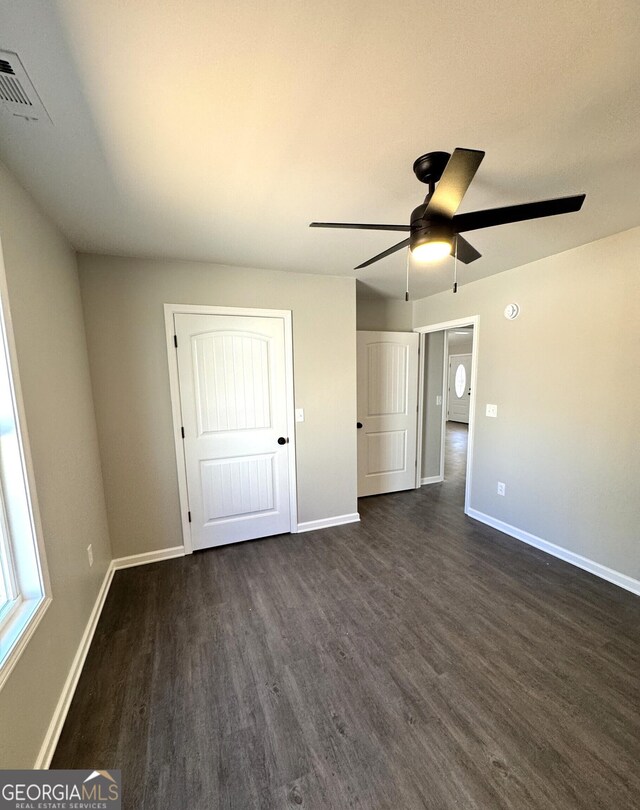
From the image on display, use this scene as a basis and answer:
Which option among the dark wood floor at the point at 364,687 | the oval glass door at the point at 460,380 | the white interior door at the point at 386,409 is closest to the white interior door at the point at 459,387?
the oval glass door at the point at 460,380

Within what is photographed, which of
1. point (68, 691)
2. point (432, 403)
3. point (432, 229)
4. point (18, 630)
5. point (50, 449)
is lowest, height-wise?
point (68, 691)

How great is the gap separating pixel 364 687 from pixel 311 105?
246 cm

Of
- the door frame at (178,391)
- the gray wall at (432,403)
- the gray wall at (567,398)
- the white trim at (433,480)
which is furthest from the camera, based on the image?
the white trim at (433,480)

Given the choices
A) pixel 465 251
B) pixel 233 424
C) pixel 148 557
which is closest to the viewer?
pixel 465 251

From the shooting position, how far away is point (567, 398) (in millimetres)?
2557

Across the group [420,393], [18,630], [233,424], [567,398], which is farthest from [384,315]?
[18,630]

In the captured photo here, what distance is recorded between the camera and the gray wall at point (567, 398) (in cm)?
223

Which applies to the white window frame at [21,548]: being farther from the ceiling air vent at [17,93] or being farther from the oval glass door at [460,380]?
the oval glass door at [460,380]

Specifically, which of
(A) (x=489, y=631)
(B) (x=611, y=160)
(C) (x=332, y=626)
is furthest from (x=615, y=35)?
(C) (x=332, y=626)

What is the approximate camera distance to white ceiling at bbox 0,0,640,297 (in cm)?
84

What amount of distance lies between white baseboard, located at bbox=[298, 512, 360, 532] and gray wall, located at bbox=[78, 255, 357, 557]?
10 centimetres

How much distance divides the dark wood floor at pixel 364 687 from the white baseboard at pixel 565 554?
9 centimetres

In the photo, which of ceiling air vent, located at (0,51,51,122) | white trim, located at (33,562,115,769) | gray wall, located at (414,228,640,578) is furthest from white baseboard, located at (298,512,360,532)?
ceiling air vent, located at (0,51,51,122)

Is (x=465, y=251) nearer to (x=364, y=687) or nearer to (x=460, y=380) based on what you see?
(x=364, y=687)
